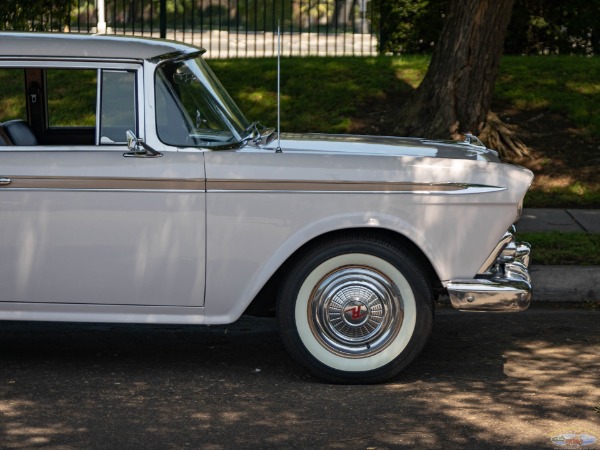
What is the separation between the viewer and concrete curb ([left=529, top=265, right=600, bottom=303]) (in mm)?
8188

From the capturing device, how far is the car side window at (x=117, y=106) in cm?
607

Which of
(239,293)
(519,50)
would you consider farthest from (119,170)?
(519,50)

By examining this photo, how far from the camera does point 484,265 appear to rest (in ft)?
19.9

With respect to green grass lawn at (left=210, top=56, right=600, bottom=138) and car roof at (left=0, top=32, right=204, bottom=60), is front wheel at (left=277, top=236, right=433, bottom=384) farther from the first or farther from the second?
green grass lawn at (left=210, top=56, right=600, bottom=138)

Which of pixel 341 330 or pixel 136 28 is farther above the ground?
pixel 136 28

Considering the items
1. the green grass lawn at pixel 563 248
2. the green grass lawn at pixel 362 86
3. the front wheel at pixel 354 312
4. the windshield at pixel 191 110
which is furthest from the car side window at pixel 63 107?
the green grass lawn at pixel 362 86

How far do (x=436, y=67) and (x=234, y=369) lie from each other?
6.69 m

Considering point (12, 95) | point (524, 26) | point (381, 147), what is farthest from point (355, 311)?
point (524, 26)

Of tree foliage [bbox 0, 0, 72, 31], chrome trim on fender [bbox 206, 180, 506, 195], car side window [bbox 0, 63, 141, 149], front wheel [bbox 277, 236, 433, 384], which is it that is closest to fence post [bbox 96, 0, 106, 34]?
tree foliage [bbox 0, 0, 72, 31]

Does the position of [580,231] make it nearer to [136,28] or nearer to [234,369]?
[234,369]

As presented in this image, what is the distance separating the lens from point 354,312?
607 cm

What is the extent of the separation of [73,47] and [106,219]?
3.24 ft

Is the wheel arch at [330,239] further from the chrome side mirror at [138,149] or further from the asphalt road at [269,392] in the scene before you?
the chrome side mirror at [138,149]

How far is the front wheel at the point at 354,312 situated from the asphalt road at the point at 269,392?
5.7 inches
